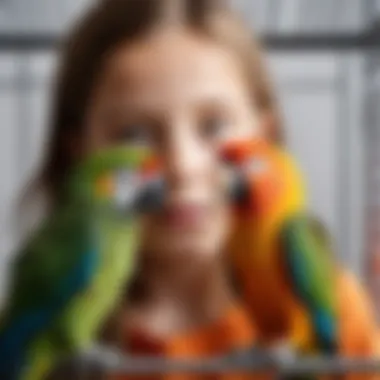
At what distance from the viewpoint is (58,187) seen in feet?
2.22

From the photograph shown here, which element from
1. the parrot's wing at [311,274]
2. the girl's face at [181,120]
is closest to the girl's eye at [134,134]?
the girl's face at [181,120]

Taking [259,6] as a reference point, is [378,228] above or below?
below

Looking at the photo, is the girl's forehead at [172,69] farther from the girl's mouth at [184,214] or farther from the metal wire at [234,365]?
the metal wire at [234,365]

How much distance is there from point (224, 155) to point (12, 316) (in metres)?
0.19

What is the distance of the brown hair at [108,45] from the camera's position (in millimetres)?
683

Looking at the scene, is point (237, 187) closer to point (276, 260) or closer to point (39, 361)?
point (276, 260)

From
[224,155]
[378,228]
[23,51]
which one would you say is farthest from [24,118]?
[378,228]

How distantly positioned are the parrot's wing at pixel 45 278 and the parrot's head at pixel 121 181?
0.02 metres

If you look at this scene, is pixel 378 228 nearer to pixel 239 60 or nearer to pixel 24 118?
pixel 239 60

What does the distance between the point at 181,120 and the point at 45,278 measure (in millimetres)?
150

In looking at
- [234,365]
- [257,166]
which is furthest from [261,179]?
[234,365]

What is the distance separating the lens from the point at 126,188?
2.16 feet

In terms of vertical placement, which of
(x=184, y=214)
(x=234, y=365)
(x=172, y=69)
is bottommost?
(x=234, y=365)

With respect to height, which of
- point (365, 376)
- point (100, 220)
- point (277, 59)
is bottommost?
point (365, 376)
